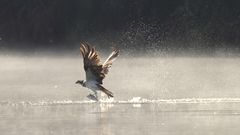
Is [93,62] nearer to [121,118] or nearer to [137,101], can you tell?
[121,118]

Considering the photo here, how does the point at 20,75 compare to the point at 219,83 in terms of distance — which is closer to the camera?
the point at 219,83

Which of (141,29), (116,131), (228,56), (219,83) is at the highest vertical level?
(141,29)

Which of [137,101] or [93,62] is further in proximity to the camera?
[137,101]

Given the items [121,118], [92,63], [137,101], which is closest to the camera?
[121,118]

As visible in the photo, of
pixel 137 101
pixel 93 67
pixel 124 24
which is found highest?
pixel 124 24

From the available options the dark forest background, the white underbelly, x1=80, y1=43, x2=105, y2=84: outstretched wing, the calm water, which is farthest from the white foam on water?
the dark forest background

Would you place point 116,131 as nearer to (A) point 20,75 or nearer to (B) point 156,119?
(B) point 156,119

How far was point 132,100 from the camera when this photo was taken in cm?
2248

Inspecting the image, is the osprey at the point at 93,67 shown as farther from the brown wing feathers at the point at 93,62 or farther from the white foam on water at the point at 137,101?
the white foam on water at the point at 137,101

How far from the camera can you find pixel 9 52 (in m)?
49.4

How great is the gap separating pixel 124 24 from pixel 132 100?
2705 cm

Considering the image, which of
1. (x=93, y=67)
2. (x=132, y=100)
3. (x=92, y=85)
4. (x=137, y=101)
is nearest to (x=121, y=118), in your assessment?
(x=92, y=85)

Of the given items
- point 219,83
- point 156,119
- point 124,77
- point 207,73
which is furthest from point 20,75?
point 156,119

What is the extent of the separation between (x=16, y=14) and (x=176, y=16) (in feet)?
41.2
